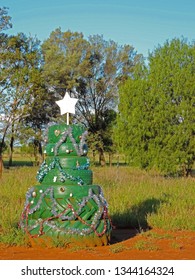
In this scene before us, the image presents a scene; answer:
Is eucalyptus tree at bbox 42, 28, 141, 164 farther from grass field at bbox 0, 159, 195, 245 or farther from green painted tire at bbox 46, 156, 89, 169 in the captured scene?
green painted tire at bbox 46, 156, 89, 169

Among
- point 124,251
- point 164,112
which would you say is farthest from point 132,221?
point 164,112

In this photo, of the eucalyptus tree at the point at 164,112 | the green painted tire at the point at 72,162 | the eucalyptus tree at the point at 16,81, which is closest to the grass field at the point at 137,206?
the green painted tire at the point at 72,162

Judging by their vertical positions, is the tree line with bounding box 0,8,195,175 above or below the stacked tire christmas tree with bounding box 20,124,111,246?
above

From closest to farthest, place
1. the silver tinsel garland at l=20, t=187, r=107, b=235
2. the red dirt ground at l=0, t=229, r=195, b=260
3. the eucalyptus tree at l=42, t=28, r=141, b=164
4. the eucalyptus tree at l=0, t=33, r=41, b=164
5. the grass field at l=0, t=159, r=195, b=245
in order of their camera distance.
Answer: the red dirt ground at l=0, t=229, r=195, b=260, the silver tinsel garland at l=20, t=187, r=107, b=235, the grass field at l=0, t=159, r=195, b=245, the eucalyptus tree at l=0, t=33, r=41, b=164, the eucalyptus tree at l=42, t=28, r=141, b=164

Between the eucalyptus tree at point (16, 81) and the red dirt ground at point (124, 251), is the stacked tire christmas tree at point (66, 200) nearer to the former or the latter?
the red dirt ground at point (124, 251)

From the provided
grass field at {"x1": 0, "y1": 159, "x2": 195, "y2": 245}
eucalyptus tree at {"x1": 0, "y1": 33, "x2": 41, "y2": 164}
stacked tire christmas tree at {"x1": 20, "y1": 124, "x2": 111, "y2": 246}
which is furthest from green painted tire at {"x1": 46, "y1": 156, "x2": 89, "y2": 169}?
eucalyptus tree at {"x1": 0, "y1": 33, "x2": 41, "y2": 164}

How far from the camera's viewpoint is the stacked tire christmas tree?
838 centimetres

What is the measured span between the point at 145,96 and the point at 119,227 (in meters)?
15.5

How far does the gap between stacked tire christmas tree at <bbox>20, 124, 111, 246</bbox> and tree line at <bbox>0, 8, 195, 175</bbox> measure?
56.2ft

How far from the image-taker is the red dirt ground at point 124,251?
300 inches

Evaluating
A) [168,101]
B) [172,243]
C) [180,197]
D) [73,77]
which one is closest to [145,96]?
[168,101]

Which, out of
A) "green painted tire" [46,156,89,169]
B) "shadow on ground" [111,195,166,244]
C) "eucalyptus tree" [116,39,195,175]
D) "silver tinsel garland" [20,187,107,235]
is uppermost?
"eucalyptus tree" [116,39,195,175]

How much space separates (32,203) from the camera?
28.6 ft

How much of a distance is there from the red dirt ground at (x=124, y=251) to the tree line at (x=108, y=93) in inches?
655
